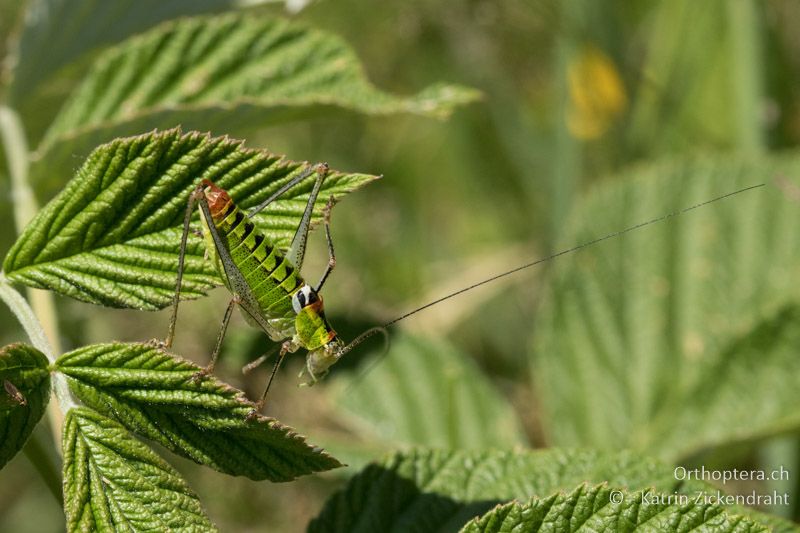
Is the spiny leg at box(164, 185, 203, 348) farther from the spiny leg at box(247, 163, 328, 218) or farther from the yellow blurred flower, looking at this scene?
the yellow blurred flower

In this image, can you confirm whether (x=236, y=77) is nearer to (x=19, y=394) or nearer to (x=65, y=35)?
(x=65, y=35)

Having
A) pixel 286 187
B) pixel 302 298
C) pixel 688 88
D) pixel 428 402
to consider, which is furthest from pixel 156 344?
pixel 688 88

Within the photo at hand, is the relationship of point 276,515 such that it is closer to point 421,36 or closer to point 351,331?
point 351,331

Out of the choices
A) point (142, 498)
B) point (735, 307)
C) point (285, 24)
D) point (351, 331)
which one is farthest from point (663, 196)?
point (142, 498)

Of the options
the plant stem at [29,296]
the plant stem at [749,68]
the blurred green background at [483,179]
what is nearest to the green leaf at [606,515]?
the plant stem at [29,296]

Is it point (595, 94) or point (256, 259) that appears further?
point (595, 94)
